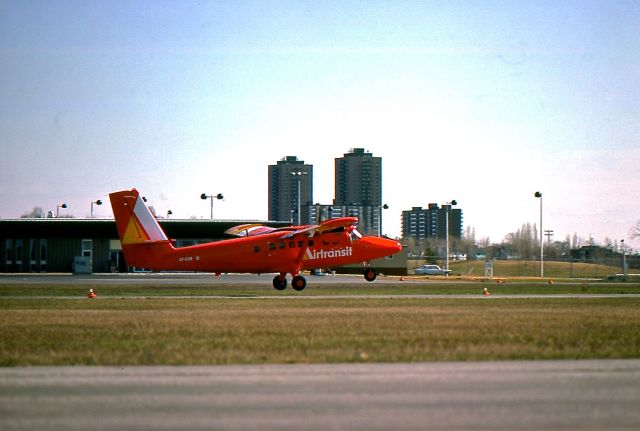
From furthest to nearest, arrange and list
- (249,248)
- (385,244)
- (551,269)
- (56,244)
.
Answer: (551,269), (56,244), (385,244), (249,248)

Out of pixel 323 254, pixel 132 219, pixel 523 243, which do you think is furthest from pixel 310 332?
pixel 523 243

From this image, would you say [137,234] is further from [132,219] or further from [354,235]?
[354,235]

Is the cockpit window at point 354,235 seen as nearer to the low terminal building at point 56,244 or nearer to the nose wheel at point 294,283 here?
the nose wheel at point 294,283

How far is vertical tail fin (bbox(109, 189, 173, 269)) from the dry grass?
458 inches

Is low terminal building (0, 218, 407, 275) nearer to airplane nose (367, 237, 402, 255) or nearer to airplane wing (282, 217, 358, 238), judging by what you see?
airplane nose (367, 237, 402, 255)

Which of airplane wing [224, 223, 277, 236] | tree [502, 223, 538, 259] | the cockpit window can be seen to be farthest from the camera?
tree [502, 223, 538, 259]

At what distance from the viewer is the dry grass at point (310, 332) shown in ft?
56.4

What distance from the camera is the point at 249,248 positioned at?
45.5 m

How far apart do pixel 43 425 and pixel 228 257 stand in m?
34.9

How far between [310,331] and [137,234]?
81.9 feet

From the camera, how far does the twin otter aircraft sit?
44875mm

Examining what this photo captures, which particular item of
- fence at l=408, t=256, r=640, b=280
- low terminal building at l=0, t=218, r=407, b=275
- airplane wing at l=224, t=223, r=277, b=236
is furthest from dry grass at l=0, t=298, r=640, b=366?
fence at l=408, t=256, r=640, b=280

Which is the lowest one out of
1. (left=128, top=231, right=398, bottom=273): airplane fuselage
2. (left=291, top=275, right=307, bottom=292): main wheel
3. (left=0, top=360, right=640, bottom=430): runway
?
(left=0, top=360, right=640, bottom=430): runway

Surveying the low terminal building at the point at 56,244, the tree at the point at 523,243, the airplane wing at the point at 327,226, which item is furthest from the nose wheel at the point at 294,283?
the tree at the point at 523,243
